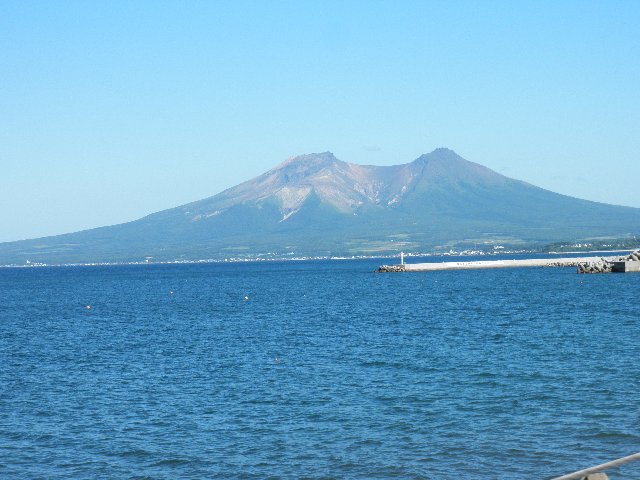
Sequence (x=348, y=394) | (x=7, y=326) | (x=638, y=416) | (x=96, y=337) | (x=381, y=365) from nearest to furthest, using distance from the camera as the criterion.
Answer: (x=638, y=416) < (x=348, y=394) < (x=381, y=365) < (x=96, y=337) < (x=7, y=326)

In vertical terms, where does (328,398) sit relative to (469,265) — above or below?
above

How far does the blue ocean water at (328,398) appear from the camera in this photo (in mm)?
21250

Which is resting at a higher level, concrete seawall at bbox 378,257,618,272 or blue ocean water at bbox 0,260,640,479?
blue ocean water at bbox 0,260,640,479

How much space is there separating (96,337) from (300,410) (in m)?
28.7

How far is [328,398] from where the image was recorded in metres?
28.5

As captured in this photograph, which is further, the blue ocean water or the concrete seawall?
the concrete seawall

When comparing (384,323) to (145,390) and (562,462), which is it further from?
(562,462)

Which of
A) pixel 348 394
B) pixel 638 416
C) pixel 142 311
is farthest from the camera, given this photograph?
pixel 142 311

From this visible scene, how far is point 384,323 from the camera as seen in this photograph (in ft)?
185

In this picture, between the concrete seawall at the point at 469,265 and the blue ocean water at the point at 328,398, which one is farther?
the concrete seawall at the point at 469,265

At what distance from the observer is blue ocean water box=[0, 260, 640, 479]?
2125 centimetres

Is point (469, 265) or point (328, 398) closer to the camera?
point (328, 398)

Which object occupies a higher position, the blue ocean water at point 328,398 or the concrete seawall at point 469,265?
the blue ocean water at point 328,398

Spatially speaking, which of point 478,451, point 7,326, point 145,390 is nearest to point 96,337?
point 7,326
